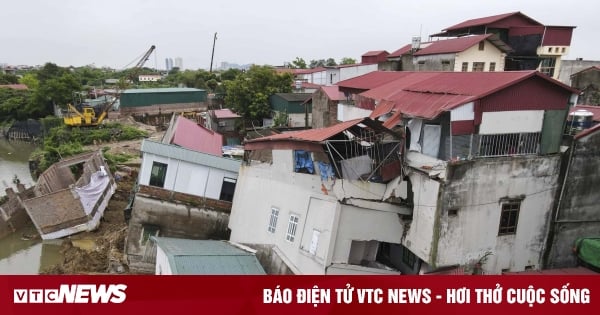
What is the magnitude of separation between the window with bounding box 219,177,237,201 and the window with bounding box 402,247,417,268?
299 inches

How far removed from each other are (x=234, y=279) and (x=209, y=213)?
8156mm

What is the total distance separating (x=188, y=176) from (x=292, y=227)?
5802 mm

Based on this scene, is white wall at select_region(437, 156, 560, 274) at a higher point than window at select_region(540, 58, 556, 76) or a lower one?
lower

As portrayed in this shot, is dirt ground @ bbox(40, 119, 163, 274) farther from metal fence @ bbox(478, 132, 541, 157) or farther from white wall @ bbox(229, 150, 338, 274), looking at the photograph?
metal fence @ bbox(478, 132, 541, 157)

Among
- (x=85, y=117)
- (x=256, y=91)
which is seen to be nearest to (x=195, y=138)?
(x=256, y=91)

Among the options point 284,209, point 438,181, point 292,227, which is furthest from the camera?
point 284,209

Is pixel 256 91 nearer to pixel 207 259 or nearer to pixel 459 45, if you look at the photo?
pixel 459 45

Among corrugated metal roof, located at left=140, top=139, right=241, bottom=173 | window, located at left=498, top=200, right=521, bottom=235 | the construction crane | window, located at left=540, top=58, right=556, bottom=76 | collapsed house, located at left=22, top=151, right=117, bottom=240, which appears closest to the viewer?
window, located at left=498, top=200, right=521, bottom=235

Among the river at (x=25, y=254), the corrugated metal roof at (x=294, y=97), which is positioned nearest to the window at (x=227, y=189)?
the river at (x=25, y=254)

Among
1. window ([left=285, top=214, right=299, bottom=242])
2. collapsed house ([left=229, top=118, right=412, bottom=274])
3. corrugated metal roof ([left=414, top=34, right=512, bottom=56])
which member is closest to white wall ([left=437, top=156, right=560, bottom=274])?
collapsed house ([left=229, top=118, right=412, bottom=274])

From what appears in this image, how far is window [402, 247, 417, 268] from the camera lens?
12.4 m

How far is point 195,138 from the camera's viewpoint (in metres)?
19.5

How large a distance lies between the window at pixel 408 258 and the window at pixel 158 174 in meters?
9.82

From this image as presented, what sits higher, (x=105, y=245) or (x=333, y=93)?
(x=333, y=93)
